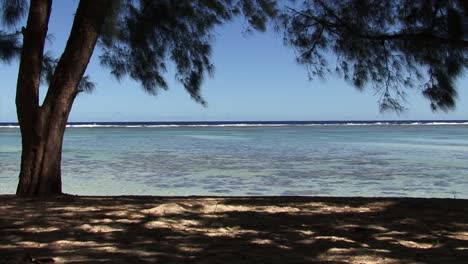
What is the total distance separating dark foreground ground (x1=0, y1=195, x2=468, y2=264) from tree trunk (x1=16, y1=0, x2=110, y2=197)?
371 mm

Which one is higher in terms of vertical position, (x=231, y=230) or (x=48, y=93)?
(x=48, y=93)

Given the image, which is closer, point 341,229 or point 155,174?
point 341,229

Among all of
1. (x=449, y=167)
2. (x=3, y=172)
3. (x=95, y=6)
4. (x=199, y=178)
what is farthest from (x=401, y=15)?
(x=3, y=172)

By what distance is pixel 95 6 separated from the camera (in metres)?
6.49

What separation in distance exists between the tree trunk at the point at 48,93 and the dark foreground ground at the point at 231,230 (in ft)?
1.22

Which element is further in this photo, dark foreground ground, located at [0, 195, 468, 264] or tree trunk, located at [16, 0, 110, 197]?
tree trunk, located at [16, 0, 110, 197]

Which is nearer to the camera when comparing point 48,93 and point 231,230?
point 231,230

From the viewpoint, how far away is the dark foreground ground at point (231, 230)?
12.9 feet

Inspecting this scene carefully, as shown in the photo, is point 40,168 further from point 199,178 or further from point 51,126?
point 199,178

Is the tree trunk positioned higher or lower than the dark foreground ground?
higher

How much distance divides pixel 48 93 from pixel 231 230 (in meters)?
3.01

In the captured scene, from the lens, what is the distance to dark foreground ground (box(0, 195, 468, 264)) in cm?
394

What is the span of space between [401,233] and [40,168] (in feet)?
13.2

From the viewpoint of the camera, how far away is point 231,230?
4.79 metres
